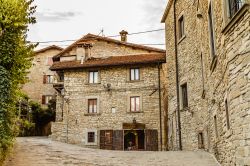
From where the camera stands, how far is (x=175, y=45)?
1875 centimetres

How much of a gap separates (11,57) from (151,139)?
523 inches

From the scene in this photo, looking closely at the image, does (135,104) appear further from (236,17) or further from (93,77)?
(236,17)

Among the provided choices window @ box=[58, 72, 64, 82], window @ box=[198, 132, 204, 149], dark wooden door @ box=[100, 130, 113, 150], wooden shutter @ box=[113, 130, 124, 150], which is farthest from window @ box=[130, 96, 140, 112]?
window @ box=[198, 132, 204, 149]

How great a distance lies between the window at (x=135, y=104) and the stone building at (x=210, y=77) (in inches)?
158

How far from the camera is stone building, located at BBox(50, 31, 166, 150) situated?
75.4 ft

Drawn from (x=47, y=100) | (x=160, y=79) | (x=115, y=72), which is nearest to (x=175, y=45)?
(x=160, y=79)

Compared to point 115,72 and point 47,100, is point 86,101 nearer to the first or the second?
point 115,72

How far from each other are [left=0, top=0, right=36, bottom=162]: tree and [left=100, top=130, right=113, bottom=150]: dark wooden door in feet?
39.1

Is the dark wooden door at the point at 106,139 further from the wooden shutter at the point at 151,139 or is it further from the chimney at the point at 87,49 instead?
the chimney at the point at 87,49

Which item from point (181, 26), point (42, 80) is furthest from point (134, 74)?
point (42, 80)

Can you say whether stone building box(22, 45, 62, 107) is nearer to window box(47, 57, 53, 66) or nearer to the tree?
window box(47, 57, 53, 66)

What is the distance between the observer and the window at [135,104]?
2340 centimetres

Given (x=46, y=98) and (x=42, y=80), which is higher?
(x=42, y=80)

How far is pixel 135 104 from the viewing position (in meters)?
23.5
